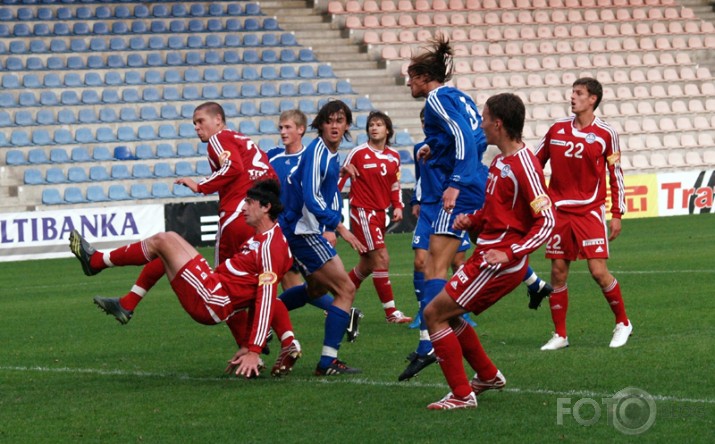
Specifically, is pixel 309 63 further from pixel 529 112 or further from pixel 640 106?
pixel 640 106

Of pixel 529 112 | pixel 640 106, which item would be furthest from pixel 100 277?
pixel 640 106

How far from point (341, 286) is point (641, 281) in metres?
6.16

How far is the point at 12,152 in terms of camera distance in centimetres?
2425

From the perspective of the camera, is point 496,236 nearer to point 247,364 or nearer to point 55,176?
point 247,364

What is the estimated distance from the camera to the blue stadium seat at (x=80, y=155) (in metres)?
24.7

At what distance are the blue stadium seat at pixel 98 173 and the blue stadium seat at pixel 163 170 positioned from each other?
984 mm

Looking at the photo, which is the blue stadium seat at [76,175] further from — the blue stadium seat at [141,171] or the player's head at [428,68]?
the player's head at [428,68]

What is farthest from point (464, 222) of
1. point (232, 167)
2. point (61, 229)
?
point (61, 229)

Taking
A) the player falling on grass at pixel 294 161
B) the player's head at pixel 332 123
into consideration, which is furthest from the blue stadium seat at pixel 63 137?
the player's head at pixel 332 123

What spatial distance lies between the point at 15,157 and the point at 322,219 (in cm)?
1660

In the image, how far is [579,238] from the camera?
954 centimetres

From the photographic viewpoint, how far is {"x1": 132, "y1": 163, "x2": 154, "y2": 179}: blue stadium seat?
80.8 feet

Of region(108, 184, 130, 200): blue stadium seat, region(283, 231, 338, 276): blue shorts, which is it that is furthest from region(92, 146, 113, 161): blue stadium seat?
region(283, 231, 338, 276): blue shorts

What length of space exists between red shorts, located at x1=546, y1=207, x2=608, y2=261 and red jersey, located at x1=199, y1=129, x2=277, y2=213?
2258 millimetres
